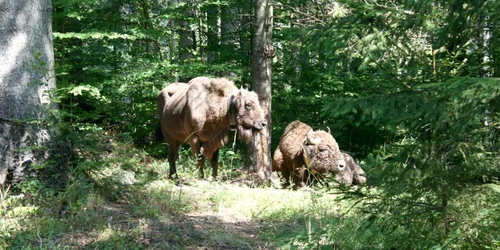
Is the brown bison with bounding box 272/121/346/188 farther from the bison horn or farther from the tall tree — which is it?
the tall tree

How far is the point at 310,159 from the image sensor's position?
398 inches

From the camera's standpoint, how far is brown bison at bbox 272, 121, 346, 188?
399 inches

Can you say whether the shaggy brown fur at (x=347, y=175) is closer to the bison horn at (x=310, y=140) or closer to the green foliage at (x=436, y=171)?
the bison horn at (x=310, y=140)

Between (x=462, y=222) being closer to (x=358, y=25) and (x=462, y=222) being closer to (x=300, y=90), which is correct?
(x=358, y=25)

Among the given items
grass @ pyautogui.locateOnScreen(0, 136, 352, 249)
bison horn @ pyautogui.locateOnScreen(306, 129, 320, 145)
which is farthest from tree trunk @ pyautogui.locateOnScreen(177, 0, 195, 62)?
grass @ pyautogui.locateOnScreen(0, 136, 352, 249)

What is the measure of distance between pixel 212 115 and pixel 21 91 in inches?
180

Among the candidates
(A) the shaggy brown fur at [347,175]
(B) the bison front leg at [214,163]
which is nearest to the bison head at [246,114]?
(B) the bison front leg at [214,163]

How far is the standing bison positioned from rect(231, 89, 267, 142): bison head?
82 cm

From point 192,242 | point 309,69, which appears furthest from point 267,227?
point 309,69

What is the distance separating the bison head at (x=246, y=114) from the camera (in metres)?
10.1

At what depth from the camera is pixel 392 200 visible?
161 inches

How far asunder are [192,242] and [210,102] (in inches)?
201

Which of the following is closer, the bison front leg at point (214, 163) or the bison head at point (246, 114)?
the bison head at point (246, 114)

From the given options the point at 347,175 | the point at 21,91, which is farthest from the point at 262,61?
the point at 21,91
